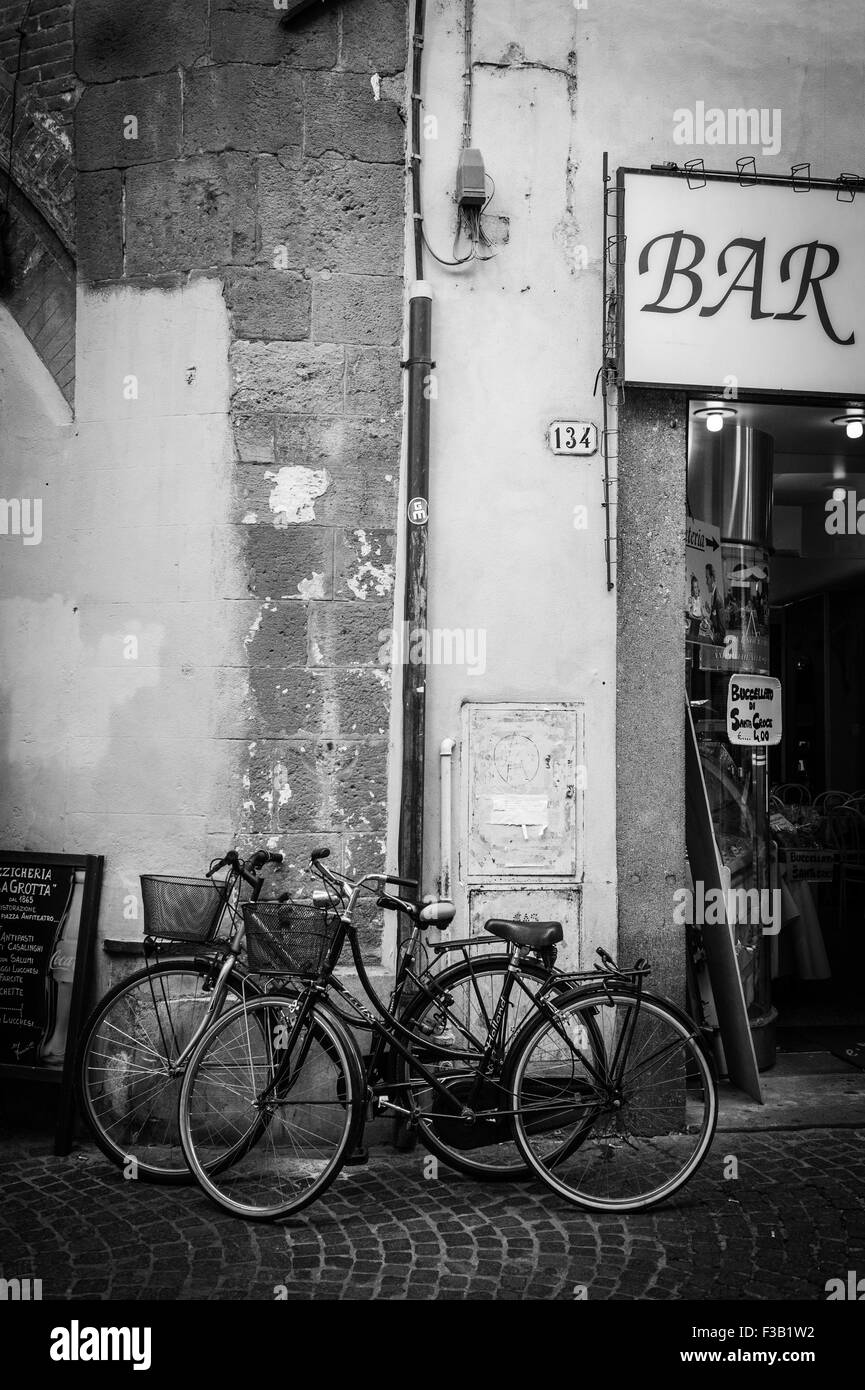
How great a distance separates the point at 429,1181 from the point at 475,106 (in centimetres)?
495

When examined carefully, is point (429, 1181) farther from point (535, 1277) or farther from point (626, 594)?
point (626, 594)

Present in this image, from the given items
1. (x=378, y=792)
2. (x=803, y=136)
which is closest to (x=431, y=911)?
(x=378, y=792)

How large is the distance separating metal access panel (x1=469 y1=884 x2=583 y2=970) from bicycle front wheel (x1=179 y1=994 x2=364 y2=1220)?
3.83ft

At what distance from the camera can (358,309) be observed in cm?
496

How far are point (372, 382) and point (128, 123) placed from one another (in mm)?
1728

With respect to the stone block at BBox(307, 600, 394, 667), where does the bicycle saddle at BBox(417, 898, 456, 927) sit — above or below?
below

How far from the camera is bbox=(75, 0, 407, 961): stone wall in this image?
4.89 m

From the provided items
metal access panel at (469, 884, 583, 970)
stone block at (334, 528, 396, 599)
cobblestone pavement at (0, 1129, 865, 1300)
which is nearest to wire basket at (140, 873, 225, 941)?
cobblestone pavement at (0, 1129, 865, 1300)

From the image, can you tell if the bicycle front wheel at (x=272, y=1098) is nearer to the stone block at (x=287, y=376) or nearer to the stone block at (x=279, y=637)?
the stone block at (x=279, y=637)

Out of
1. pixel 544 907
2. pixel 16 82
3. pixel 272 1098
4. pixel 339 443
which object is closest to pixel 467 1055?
pixel 272 1098

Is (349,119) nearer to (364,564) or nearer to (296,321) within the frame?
(296,321)

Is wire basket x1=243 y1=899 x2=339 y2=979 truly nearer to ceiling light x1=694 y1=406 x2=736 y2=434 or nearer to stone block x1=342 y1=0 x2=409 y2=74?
ceiling light x1=694 y1=406 x2=736 y2=434

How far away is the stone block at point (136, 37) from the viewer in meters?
4.95
